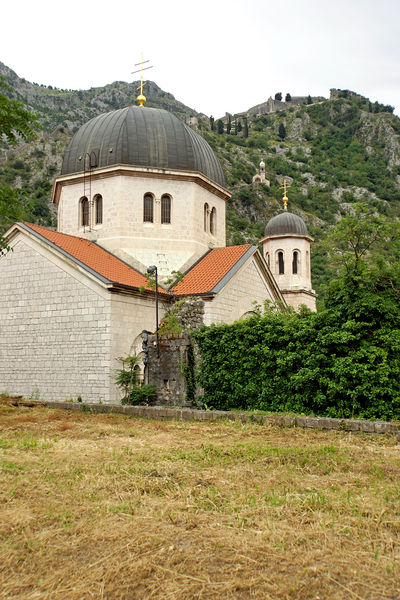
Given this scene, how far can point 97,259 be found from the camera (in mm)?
19750

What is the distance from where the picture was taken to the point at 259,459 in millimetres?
7535

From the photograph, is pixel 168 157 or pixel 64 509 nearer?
pixel 64 509

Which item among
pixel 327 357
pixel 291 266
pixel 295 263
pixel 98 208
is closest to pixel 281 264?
pixel 291 266

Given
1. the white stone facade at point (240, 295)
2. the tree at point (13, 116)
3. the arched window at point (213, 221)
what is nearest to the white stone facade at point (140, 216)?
the arched window at point (213, 221)

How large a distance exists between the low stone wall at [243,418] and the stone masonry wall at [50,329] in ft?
7.33

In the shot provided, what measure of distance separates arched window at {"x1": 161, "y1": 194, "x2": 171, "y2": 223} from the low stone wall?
1036 cm

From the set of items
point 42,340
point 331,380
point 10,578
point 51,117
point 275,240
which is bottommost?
point 10,578

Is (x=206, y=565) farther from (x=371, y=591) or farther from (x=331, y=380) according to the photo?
(x=331, y=380)

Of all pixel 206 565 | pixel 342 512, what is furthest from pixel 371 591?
pixel 342 512

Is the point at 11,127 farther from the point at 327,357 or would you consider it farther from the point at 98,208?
the point at 327,357

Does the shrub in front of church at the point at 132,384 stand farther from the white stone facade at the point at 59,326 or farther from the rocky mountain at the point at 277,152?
the rocky mountain at the point at 277,152

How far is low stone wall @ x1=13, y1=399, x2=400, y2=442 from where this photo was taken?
9.66 m

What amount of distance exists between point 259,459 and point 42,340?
497 inches

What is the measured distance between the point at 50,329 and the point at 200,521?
14410 millimetres
